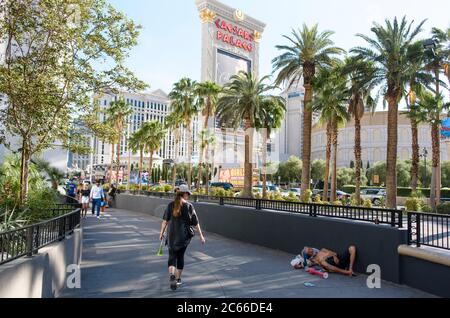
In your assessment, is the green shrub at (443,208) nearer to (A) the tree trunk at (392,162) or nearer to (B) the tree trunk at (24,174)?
(A) the tree trunk at (392,162)

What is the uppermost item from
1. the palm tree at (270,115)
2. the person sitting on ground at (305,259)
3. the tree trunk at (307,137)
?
the palm tree at (270,115)

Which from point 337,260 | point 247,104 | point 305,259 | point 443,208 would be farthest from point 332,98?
point 337,260

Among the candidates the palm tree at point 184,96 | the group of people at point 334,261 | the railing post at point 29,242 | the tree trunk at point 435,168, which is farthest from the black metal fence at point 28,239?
the palm tree at point 184,96

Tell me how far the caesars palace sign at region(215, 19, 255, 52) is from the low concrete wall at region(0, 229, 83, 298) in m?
132

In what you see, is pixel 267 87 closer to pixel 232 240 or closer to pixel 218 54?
pixel 232 240

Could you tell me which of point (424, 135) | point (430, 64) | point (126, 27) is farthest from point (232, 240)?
point (424, 135)

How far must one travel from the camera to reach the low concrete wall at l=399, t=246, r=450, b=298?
630 cm

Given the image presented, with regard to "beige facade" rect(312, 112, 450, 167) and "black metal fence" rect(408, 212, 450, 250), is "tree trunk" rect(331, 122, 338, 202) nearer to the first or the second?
"black metal fence" rect(408, 212, 450, 250)

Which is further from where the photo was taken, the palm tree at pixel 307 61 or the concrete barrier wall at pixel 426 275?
the palm tree at pixel 307 61

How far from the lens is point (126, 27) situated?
389 inches

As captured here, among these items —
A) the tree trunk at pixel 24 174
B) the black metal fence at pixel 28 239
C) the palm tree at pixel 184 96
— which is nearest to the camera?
the black metal fence at pixel 28 239

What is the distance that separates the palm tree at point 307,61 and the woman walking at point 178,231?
16.7m

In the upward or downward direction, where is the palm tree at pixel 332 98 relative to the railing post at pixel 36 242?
upward

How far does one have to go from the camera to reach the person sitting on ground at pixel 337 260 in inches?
312
